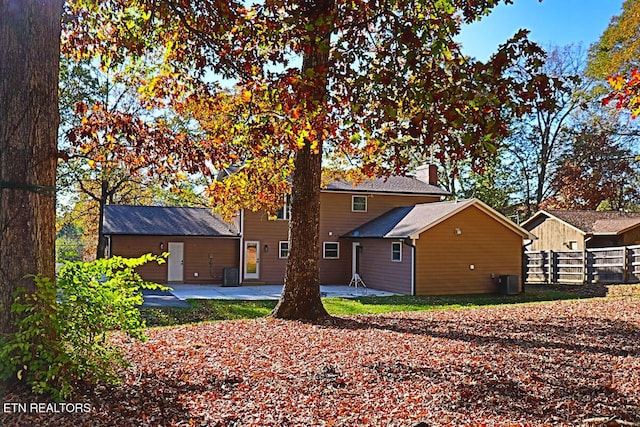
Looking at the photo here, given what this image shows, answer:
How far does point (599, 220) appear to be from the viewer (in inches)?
1073

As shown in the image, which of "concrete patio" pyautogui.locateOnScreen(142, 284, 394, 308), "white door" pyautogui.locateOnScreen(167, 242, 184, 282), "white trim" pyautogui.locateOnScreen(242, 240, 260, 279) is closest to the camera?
"concrete patio" pyautogui.locateOnScreen(142, 284, 394, 308)

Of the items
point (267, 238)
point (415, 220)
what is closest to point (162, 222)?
point (267, 238)

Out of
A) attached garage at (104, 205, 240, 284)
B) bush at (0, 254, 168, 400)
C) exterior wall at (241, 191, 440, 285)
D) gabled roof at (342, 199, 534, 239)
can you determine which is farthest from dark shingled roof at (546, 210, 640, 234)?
bush at (0, 254, 168, 400)

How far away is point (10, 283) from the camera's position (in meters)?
4.30

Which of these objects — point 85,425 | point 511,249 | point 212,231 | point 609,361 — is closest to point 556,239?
point 511,249

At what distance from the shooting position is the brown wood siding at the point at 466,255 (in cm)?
2033

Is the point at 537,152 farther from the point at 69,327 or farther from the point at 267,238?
the point at 69,327

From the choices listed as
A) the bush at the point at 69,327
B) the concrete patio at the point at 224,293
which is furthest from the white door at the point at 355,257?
the bush at the point at 69,327

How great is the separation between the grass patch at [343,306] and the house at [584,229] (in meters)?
6.98

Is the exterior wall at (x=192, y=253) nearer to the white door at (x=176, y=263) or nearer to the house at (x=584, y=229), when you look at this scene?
the white door at (x=176, y=263)

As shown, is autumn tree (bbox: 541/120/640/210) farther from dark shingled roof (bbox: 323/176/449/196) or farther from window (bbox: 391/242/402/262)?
window (bbox: 391/242/402/262)

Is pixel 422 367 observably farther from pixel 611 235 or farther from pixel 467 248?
pixel 611 235

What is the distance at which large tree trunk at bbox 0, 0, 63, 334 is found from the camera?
434 cm

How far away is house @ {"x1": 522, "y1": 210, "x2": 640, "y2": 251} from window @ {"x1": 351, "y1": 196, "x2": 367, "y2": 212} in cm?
868
